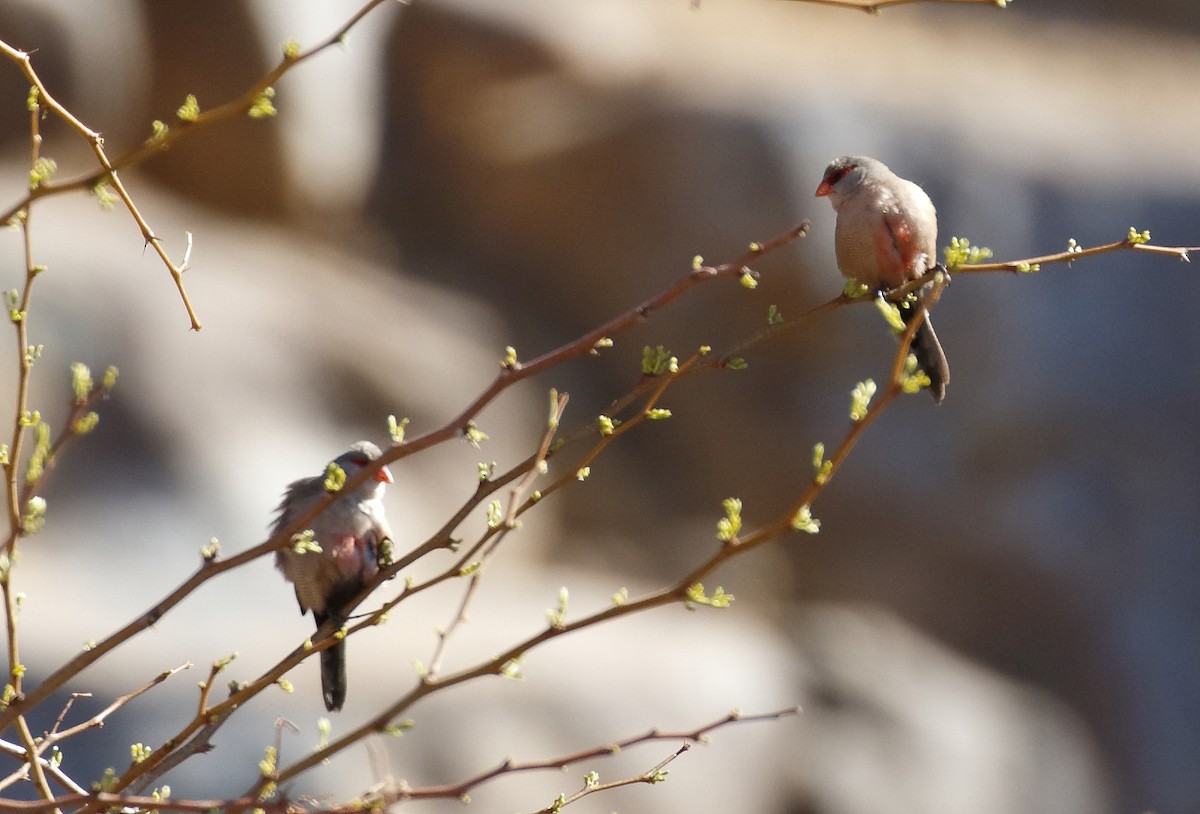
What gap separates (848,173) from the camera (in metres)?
4.98

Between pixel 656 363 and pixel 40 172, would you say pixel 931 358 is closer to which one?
pixel 656 363

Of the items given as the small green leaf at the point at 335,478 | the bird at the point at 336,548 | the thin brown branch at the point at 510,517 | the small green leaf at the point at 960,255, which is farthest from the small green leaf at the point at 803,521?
the bird at the point at 336,548

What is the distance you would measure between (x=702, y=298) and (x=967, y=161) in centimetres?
278

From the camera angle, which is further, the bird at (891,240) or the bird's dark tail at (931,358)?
the bird at (891,240)

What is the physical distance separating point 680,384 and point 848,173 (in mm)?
8175

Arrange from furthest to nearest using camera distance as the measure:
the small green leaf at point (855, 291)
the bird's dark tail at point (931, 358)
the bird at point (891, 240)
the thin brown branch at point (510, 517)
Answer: the bird at point (891, 240) → the bird's dark tail at point (931, 358) → the small green leaf at point (855, 291) → the thin brown branch at point (510, 517)

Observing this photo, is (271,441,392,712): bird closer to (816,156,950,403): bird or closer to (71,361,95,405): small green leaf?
(816,156,950,403): bird

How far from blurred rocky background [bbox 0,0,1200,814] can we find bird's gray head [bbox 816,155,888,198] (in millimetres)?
5281

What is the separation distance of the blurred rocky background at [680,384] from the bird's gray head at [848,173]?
208 inches

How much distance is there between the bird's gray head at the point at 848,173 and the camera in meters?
4.84

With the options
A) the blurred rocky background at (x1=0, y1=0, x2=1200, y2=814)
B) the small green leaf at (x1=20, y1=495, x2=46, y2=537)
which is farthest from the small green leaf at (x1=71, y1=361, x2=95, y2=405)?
the blurred rocky background at (x1=0, y1=0, x2=1200, y2=814)

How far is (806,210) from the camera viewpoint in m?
12.4

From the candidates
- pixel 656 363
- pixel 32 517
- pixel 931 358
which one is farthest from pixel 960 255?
pixel 32 517

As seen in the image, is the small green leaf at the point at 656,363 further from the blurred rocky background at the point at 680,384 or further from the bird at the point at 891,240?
the blurred rocky background at the point at 680,384
